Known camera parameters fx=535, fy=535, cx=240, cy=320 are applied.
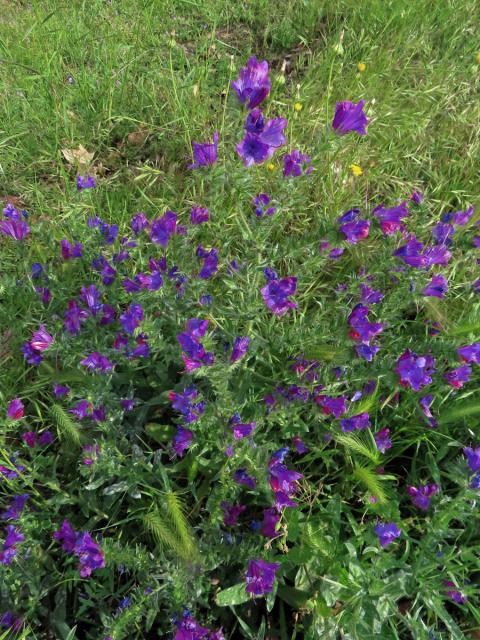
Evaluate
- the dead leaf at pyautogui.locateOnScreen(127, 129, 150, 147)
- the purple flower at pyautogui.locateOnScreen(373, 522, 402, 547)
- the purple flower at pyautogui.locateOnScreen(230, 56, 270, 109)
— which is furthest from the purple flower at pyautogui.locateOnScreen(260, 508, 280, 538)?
the dead leaf at pyautogui.locateOnScreen(127, 129, 150, 147)

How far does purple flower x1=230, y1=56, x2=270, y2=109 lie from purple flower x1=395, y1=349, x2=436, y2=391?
2.87 feet

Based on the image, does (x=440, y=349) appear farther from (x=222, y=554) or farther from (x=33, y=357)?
(x=33, y=357)

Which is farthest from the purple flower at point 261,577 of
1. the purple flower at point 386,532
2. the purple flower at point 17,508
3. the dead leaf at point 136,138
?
the dead leaf at point 136,138

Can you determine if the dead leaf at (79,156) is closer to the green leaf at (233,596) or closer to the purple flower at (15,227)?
the purple flower at (15,227)

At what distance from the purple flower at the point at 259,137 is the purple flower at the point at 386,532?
3.57 ft

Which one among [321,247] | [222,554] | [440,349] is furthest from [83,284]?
[440,349]

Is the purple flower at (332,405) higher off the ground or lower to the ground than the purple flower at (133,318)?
lower

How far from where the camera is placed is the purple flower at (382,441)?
1759mm

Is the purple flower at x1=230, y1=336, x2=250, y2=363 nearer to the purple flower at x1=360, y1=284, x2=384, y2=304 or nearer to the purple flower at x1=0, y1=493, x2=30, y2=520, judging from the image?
the purple flower at x1=360, y1=284, x2=384, y2=304

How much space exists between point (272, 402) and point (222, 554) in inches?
18.9

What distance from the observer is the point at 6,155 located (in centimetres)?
275

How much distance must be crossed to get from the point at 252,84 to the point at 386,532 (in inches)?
50.0

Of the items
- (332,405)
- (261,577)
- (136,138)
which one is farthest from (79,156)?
(261,577)

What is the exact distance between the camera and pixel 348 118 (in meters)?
1.46
